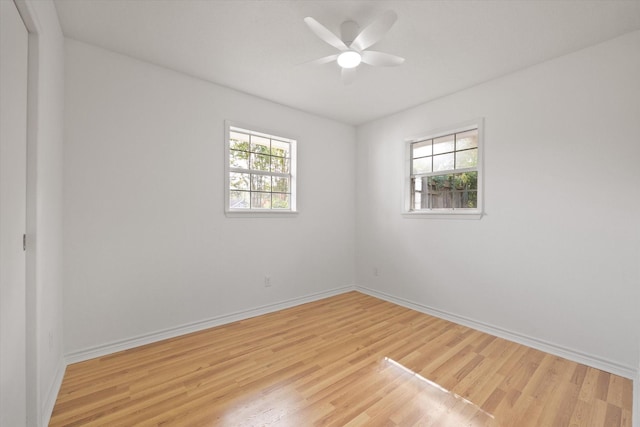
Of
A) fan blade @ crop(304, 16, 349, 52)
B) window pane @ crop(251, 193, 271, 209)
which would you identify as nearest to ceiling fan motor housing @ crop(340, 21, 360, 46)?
fan blade @ crop(304, 16, 349, 52)

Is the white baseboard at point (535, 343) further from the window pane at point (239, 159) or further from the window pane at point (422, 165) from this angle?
the window pane at point (239, 159)

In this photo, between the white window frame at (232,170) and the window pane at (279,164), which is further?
the window pane at (279,164)

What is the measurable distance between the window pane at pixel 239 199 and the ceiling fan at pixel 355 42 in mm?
1818

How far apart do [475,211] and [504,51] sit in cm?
160

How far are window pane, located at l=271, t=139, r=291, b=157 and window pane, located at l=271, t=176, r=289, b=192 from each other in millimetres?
336

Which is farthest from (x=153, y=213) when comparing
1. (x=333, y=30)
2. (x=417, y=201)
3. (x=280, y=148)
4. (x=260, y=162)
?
(x=417, y=201)

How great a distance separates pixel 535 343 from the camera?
2.67 m

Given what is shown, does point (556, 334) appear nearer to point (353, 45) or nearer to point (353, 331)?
point (353, 331)

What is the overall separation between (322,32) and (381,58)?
0.57 metres

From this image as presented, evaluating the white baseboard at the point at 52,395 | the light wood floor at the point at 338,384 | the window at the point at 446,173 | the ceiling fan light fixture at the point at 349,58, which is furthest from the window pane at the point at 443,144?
the white baseboard at the point at 52,395

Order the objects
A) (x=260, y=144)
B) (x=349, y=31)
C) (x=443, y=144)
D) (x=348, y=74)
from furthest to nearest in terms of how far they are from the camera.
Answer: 1. (x=260, y=144)
2. (x=443, y=144)
3. (x=348, y=74)
4. (x=349, y=31)

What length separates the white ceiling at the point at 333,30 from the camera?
6.53ft

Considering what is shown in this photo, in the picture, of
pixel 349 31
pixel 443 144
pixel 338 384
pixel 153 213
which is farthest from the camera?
pixel 443 144

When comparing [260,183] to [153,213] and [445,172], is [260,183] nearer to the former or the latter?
[153,213]
